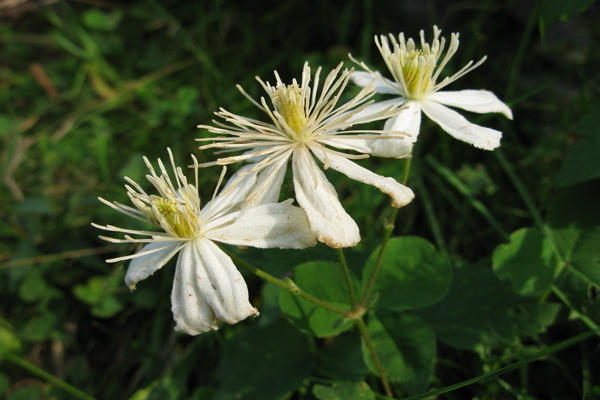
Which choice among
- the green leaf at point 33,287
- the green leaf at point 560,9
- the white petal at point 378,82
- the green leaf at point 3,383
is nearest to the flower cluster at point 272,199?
the white petal at point 378,82

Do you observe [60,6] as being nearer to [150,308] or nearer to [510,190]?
[150,308]

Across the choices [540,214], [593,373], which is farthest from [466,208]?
[593,373]

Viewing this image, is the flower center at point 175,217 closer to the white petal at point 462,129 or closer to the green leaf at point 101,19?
the white petal at point 462,129

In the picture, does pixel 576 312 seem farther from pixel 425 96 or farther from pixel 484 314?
pixel 425 96

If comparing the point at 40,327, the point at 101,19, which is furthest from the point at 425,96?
the point at 101,19

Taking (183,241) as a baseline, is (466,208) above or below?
above

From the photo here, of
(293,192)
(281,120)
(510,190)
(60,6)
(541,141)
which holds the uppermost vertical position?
(60,6)
